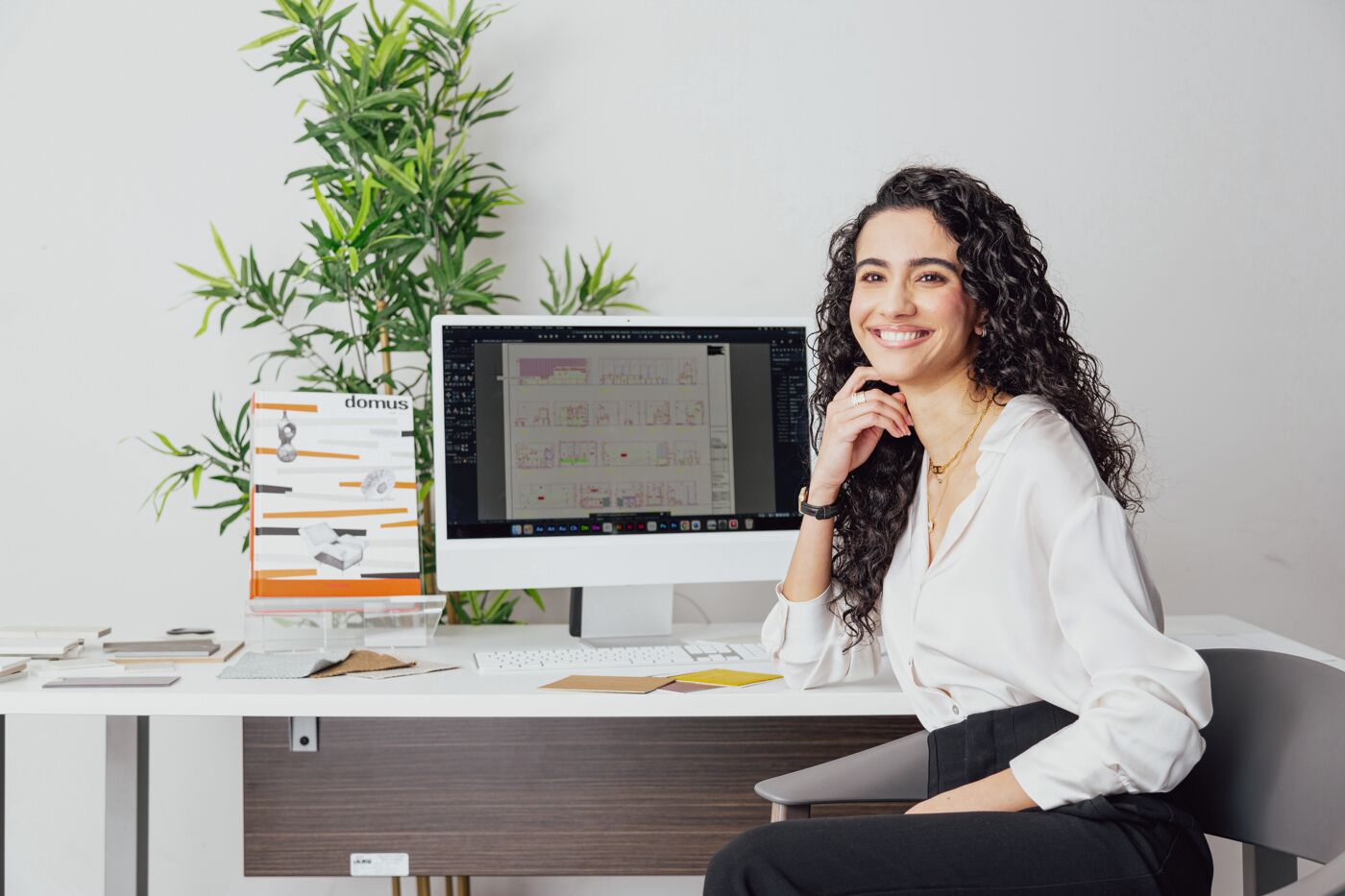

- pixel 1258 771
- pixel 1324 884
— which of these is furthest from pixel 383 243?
pixel 1324 884

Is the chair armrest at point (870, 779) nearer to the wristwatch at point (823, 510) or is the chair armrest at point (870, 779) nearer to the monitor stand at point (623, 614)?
the wristwatch at point (823, 510)

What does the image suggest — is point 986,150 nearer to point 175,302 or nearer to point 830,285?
point 830,285

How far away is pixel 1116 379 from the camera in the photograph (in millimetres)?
2633

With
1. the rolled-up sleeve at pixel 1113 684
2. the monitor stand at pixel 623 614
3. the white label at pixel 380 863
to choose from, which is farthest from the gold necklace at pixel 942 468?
the white label at pixel 380 863

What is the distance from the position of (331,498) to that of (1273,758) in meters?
1.51

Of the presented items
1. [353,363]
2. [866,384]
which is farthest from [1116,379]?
[353,363]

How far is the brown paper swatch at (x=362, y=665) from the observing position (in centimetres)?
175

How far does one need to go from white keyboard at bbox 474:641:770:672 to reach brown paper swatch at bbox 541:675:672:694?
89 mm

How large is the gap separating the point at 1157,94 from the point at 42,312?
265cm

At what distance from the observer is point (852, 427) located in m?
1.57

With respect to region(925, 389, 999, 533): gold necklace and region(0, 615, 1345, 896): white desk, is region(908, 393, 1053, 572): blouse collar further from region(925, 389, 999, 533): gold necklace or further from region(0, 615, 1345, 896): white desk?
region(0, 615, 1345, 896): white desk

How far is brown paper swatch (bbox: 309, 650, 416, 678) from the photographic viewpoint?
5.76 feet

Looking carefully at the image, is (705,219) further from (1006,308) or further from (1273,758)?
(1273,758)

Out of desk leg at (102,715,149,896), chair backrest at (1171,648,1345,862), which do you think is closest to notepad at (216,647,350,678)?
desk leg at (102,715,149,896)
